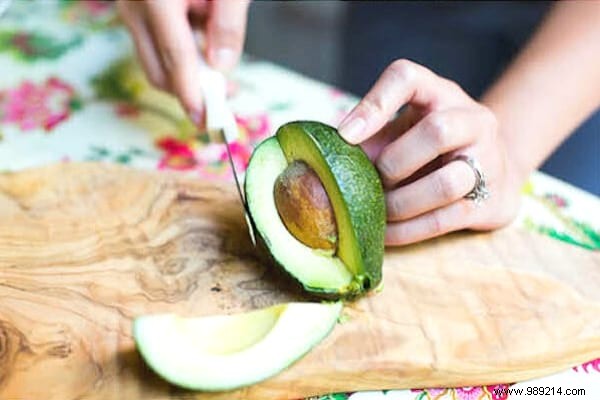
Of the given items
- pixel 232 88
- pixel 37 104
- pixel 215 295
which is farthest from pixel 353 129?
pixel 37 104

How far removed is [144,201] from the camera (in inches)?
36.9

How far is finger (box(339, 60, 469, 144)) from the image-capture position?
80 cm

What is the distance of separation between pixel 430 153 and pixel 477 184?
2.5 inches

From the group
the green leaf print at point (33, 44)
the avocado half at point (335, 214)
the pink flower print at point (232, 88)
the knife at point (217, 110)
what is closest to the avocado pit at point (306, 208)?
the avocado half at point (335, 214)

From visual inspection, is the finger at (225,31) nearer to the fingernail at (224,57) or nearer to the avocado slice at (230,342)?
the fingernail at (224,57)

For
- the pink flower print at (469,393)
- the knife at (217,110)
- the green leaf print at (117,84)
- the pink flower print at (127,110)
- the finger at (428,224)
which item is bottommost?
the green leaf print at (117,84)

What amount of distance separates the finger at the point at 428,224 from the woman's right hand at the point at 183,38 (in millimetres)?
285

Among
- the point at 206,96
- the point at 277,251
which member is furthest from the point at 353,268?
the point at 206,96

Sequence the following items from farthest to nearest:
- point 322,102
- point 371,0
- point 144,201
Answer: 1. point 371,0
2. point 322,102
3. point 144,201

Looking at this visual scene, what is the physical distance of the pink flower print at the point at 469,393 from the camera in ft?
2.42

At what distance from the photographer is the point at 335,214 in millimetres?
767

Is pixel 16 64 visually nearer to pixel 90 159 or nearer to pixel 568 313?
pixel 90 159

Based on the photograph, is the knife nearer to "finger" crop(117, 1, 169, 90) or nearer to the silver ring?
"finger" crop(117, 1, 169, 90)

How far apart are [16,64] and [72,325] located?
2.08 ft
